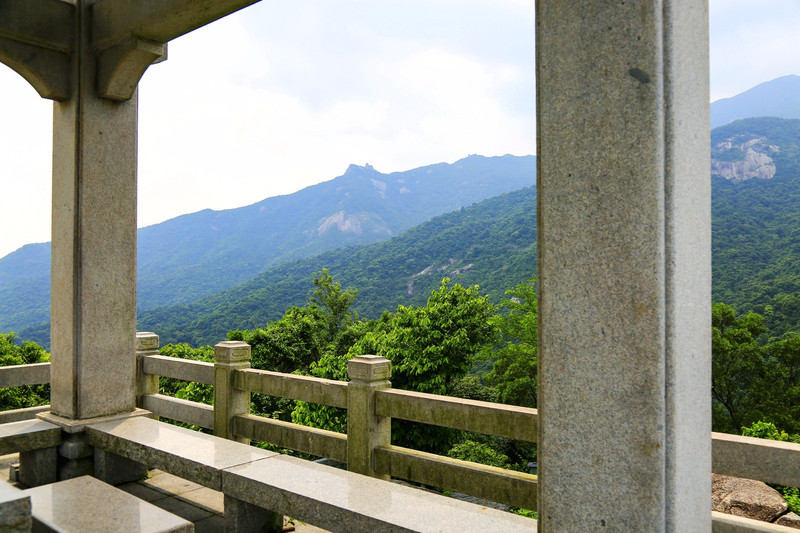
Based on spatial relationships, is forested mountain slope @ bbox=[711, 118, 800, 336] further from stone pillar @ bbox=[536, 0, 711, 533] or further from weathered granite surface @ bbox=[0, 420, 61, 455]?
weathered granite surface @ bbox=[0, 420, 61, 455]

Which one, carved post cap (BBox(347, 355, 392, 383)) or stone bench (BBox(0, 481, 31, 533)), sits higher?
carved post cap (BBox(347, 355, 392, 383))

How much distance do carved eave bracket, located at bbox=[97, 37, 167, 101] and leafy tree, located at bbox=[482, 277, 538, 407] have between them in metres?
25.5

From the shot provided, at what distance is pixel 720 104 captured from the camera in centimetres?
16162

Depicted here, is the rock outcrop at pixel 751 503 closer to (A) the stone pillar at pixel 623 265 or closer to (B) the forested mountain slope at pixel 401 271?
(A) the stone pillar at pixel 623 265

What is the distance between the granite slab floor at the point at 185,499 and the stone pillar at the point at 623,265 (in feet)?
8.42

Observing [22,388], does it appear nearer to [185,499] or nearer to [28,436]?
Answer: [28,436]

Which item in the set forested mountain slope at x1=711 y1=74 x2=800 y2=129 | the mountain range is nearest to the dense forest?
the mountain range

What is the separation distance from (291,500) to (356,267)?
67082 millimetres

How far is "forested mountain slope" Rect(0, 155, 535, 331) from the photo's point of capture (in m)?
110

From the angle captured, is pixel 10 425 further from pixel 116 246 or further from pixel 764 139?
pixel 764 139

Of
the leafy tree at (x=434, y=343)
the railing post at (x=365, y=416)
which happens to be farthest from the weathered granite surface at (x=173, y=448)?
the leafy tree at (x=434, y=343)

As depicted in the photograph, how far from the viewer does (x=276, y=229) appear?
518 ft

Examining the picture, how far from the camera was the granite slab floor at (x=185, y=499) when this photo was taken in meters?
3.88

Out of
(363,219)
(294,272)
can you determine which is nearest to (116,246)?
(294,272)
